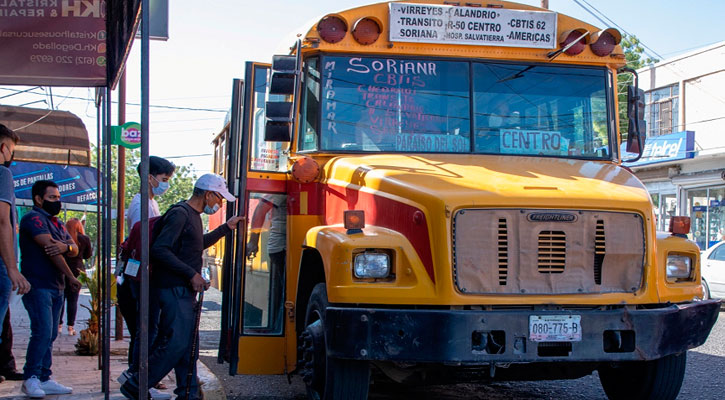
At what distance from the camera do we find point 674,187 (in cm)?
2830

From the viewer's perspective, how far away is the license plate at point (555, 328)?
4.79 m

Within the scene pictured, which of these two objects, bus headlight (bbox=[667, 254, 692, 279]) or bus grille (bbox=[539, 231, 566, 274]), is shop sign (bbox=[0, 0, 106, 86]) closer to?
bus grille (bbox=[539, 231, 566, 274])

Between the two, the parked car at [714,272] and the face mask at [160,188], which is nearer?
the face mask at [160,188]

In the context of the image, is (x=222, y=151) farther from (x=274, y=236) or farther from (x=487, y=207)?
(x=487, y=207)

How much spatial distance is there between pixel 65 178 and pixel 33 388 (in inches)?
803

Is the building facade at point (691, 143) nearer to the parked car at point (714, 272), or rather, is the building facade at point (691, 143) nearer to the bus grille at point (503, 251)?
the parked car at point (714, 272)

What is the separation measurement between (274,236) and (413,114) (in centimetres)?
141

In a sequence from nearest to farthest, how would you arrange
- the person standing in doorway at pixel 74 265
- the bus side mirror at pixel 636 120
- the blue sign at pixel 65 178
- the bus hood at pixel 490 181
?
the bus hood at pixel 490 181
the bus side mirror at pixel 636 120
the person standing in doorway at pixel 74 265
the blue sign at pixel 65 178

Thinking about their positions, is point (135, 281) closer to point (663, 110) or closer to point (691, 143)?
Result: point (691, 143)

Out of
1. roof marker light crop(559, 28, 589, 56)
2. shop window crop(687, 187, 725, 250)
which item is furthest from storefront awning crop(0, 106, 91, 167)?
shop window crop(687, 187, 725, 250)

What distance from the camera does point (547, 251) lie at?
496 cm

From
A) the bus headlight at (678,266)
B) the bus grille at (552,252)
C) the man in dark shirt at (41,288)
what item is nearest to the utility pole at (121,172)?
the man in dark shirt at (41,288)

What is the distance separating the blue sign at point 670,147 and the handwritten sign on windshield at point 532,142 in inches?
806

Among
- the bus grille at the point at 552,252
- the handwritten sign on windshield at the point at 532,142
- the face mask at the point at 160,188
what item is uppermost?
the handwritten sign on windshield at the point at 532,142
